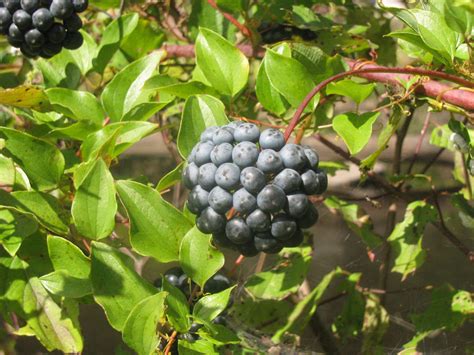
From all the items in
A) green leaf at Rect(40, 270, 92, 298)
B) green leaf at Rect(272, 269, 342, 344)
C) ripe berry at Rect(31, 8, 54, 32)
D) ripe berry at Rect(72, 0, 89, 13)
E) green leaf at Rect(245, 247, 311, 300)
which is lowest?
green leaf at Rect(272, 269, 342, 344)

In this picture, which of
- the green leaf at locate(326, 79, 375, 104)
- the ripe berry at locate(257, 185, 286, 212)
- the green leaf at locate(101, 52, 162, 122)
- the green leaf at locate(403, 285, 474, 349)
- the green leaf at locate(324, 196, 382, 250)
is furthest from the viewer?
the green leaf at locate(324, 196, 382, 250)

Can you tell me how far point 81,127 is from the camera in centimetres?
108

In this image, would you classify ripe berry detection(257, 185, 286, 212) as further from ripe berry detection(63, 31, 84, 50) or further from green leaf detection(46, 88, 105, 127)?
ripe berry detection(63, 31, 84, 50)

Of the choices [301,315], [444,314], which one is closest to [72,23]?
[301,315]

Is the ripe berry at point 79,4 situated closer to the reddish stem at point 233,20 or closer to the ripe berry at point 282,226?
the reddish stem at point 233,20

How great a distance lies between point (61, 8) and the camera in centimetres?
112

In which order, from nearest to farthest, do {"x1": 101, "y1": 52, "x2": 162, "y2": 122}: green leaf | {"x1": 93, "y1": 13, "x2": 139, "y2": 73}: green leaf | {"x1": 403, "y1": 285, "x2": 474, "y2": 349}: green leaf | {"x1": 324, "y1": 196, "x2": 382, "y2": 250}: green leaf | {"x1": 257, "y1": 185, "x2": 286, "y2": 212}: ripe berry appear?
{"x1": 257, "y1": 185, "x2": 286, "y2": 212}: ripe berry
{"x1": 101, "y1": 52, "x2": 162, "y2": 122}: green leaf
{"x1": 93, "y1": 13, "x2": 139, "y2": 73}: green leaf
{"x1": 403, "y1": 285, "x2": 474, "y2": 349}: green leaf
{"x1": 324, "y1": 196, "x2": 382, "y2": 250}: green leaf

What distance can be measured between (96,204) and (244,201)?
0.75ft

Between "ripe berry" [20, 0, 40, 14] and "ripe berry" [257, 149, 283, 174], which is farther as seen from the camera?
"ripe berry" [20, 0, 40, 14]

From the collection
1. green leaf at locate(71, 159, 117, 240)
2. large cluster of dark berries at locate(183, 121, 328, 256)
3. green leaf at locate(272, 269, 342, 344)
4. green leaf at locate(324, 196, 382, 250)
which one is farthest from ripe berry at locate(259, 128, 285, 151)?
green leaf at locate(324, 196, 382, 250)

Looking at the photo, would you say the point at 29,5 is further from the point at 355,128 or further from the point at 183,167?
the point at 355,128

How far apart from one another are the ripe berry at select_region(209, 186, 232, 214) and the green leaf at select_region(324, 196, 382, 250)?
2.63 feet

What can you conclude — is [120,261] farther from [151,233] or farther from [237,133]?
[237,133]

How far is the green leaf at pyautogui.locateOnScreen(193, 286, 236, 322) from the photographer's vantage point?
0.83 meters
